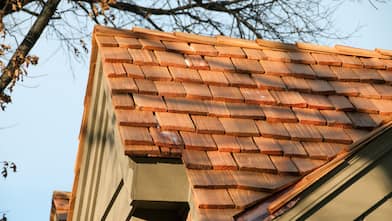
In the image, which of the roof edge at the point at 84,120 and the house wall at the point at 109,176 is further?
the roof edge at the point at 84,120

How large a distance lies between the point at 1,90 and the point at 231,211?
9512mm

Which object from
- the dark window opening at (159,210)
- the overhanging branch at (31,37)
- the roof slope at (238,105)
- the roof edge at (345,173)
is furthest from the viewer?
the overhanging branch at (31,37)

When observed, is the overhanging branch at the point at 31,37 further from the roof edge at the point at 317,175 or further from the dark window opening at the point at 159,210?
the roof edge at the point at 317,175

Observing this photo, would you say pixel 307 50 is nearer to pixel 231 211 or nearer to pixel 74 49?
pixel 231 211

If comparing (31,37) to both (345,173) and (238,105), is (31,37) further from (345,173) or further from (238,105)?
(345,173)

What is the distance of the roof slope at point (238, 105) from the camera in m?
6.00

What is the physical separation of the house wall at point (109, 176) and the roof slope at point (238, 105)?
0.14 meters

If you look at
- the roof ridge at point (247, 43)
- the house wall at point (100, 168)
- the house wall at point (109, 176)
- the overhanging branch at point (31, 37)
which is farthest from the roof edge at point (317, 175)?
the overhanging branch at point (31, 37)

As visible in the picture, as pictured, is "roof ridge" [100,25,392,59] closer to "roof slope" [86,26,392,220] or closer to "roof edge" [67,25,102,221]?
"roof slope" [86,26,392,220]

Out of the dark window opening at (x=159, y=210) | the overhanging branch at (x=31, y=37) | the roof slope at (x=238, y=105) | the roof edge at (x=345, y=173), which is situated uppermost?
the overhanging branch at (x=31, y=37)

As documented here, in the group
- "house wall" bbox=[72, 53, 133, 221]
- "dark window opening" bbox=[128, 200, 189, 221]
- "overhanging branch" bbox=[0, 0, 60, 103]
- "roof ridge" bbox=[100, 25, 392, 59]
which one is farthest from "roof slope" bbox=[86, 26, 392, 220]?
"overhanging branch" bbox=[0, 0, 60, 103]

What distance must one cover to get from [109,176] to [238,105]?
1.55 metres

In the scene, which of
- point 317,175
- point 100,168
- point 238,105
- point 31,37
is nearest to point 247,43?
point 238,105

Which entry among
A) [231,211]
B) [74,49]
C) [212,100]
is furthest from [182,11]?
[231,211]
